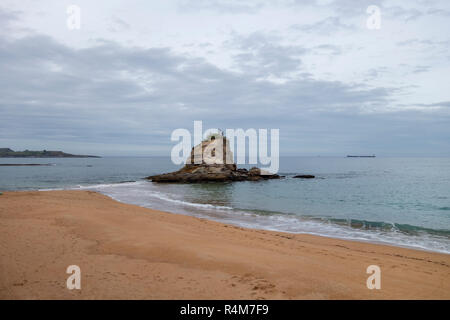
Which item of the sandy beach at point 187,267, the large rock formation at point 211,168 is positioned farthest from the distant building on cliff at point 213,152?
the sandy beach at point 187,267

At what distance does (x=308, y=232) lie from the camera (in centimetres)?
1522

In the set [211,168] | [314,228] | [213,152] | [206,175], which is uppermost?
[213,152]

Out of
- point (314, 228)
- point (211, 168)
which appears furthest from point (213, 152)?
point (314, 228)

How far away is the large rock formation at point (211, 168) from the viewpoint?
48.7 m

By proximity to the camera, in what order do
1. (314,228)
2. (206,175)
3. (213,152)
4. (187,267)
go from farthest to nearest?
(213,152), (206,175), (314,228), (187,267)

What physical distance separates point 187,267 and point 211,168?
43.1 metres

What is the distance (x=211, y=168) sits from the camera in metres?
50.2

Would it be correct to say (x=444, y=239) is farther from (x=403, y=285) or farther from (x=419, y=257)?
(x=403, y=285)

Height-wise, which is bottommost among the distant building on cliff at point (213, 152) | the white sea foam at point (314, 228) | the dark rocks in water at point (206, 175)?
the white sea foam at point (314, 228)

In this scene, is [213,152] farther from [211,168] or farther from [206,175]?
[206,175]

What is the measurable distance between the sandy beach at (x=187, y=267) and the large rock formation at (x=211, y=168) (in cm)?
3651

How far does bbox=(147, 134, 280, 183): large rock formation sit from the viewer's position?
160 feet

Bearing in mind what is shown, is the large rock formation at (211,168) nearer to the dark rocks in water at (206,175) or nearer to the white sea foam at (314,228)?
the dark rocks in water at (206,175)
